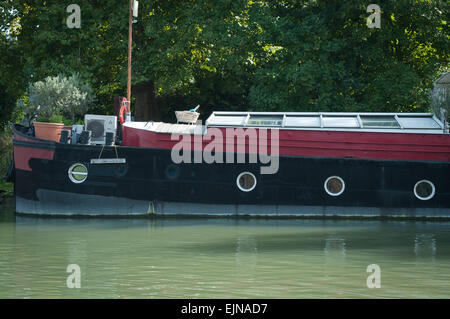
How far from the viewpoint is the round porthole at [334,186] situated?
20266 mm

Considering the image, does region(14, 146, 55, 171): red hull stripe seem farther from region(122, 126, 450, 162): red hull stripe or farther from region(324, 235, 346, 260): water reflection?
region(324, 235, 346, 260): water reflection

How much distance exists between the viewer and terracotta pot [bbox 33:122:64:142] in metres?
19.8

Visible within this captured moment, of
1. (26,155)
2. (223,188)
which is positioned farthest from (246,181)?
(26,155)

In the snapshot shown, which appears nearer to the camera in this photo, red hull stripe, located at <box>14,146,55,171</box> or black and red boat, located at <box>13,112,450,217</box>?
red hull stripe, located at <box>14,146,55,171</box>

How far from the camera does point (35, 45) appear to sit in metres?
28.6

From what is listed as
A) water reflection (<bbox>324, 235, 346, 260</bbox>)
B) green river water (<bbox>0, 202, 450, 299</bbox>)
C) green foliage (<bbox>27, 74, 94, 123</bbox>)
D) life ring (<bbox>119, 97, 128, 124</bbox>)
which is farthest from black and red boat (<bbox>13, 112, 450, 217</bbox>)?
water reflection (<bbox>324, 235, 346, 260</bbox>)

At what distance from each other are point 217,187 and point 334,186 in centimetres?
317

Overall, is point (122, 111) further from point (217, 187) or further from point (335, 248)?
point (335, 248)

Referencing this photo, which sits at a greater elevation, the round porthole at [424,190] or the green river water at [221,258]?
the round porthole at [424,190]

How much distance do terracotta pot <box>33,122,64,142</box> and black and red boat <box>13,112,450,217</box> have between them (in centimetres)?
24

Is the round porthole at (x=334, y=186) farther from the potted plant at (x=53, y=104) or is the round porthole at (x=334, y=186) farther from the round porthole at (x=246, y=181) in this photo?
the potted plant at (x=53, y=104)

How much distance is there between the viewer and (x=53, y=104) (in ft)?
68.2

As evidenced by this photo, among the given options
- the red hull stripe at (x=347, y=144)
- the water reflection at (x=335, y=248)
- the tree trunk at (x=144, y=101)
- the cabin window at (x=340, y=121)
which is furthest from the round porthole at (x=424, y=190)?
the tree trunk at (x=144, y=101)

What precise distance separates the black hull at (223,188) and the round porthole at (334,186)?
113mm
